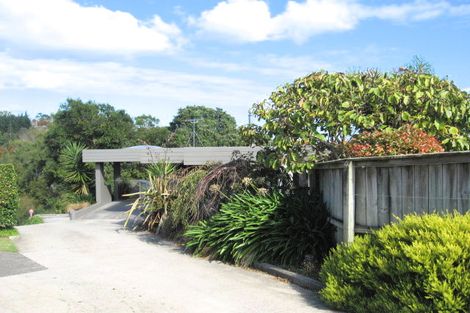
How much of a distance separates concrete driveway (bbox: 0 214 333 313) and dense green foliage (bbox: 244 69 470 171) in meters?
2.40

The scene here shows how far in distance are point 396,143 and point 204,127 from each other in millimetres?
54903

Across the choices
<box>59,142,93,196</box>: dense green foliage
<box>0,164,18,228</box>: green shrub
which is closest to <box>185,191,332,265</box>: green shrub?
<box>0,164,18,228</box>: green shrub

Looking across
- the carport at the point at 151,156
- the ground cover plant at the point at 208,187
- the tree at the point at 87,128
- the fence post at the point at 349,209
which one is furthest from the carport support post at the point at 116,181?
the fence post at the point at 349,209

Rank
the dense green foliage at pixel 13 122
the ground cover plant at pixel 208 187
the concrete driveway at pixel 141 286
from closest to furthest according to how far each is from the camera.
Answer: the concrete driveway at pixel 141 286 → the ground cover plant at pixel 208 187 → the dense green foliage at pixel 13 122

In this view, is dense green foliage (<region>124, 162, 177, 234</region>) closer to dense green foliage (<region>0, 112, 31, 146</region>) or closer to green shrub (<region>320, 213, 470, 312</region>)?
green shrub (<region>320, 213, 470, 312</region>)

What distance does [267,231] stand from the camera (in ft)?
29.0

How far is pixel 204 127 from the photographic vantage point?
203 feet

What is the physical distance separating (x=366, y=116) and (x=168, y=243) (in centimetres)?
601

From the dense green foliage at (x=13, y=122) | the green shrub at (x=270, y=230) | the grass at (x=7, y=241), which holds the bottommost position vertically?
the grass at (x=7, y=241)

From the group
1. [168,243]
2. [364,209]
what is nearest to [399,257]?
[364,209]

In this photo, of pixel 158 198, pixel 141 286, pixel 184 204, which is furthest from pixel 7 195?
pixel 141 286

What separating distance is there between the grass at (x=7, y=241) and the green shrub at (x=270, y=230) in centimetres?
512

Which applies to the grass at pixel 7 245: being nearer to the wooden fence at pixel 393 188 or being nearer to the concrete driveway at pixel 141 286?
the concrete driveway at pixel 141 286

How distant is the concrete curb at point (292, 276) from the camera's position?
7.17 m
